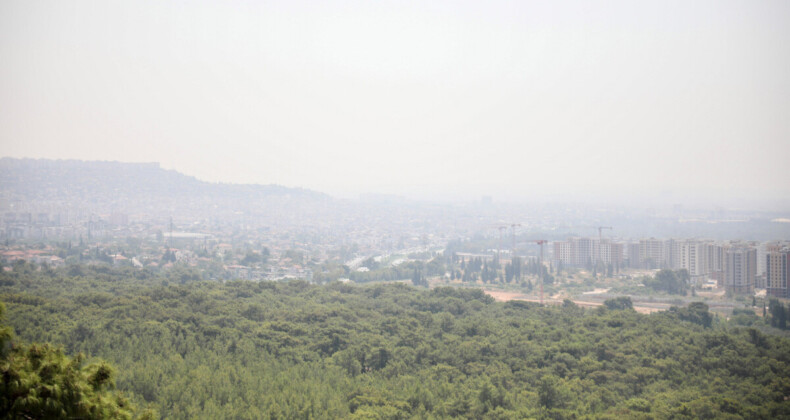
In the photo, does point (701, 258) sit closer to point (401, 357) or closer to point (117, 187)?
point (401, 357)

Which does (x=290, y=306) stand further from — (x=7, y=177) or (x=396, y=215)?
(x=396, y=215)

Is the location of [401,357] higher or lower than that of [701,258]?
lower

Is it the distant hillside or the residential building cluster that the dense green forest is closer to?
the residential building cluster

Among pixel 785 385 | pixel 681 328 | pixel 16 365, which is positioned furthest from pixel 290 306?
pixel 16 365

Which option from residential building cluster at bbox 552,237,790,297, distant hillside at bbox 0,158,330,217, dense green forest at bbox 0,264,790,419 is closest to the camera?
dense green forest at bbox 0,264,790,419

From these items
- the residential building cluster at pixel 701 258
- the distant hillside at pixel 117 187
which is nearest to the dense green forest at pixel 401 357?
the residential building cluster at pixel 701 258

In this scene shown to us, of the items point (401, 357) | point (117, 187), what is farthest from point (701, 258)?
point (117, 187)

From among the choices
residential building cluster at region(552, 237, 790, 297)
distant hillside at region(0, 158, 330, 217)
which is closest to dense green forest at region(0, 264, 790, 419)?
residential building cluster at region(552, 237, 790, 297)
